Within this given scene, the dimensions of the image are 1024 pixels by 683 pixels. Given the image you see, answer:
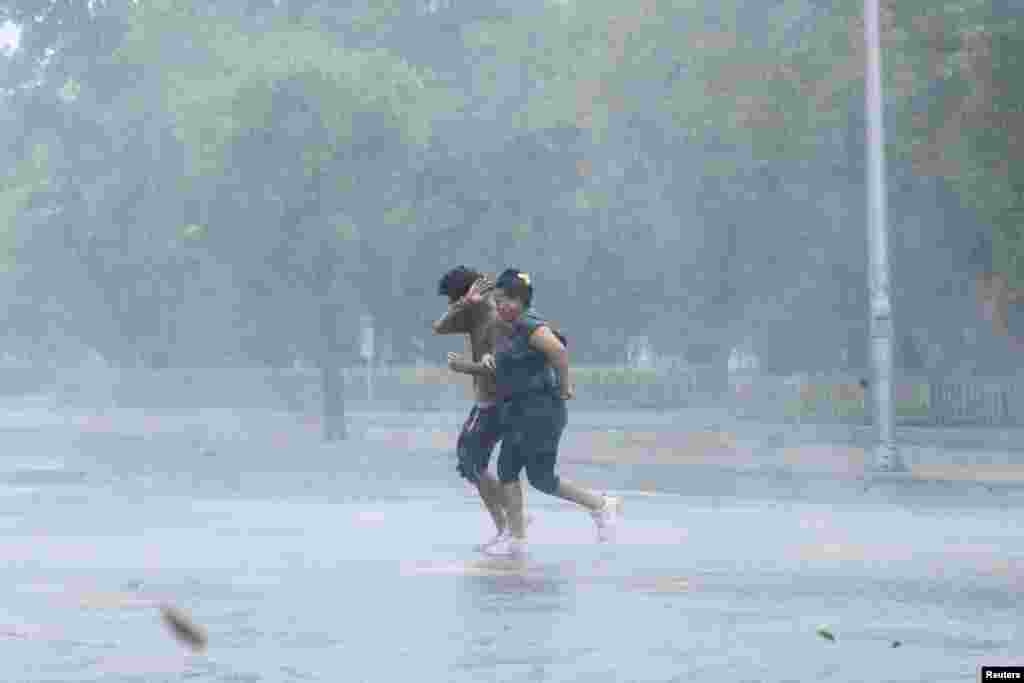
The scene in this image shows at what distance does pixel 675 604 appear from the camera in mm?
10344

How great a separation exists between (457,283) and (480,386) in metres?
0.67

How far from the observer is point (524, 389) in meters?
13.8

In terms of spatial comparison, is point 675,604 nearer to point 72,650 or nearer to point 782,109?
point 72,650

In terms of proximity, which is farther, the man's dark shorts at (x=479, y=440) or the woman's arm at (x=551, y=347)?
the man's dark shorts at (x=479, y=440)

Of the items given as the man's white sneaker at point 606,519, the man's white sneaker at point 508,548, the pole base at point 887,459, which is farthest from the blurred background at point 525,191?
the man's white sneaker at point 508,548

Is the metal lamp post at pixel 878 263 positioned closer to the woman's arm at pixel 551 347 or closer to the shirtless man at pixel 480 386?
the shirtless man at pixel 480 386

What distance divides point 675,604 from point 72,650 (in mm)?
2950

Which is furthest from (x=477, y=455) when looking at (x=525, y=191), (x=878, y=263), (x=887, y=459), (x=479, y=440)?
(x=525, y=191)

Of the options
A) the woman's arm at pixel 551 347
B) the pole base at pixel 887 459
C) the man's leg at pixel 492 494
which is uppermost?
the woman's arm at pixel 551 347

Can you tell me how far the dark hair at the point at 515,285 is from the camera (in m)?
13.6

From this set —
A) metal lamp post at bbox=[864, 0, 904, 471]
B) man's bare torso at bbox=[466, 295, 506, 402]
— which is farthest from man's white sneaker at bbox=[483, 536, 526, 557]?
metal lamp post at bbox=[864, 0, 904, 471]

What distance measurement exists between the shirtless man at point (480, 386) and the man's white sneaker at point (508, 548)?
0.50 ft

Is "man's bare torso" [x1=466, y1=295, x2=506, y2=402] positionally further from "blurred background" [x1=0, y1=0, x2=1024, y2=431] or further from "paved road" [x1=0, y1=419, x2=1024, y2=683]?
"blurred background" [x1=0, y1=0, x2=1024, y2=431]

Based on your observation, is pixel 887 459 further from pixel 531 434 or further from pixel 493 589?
pixel 493 589
